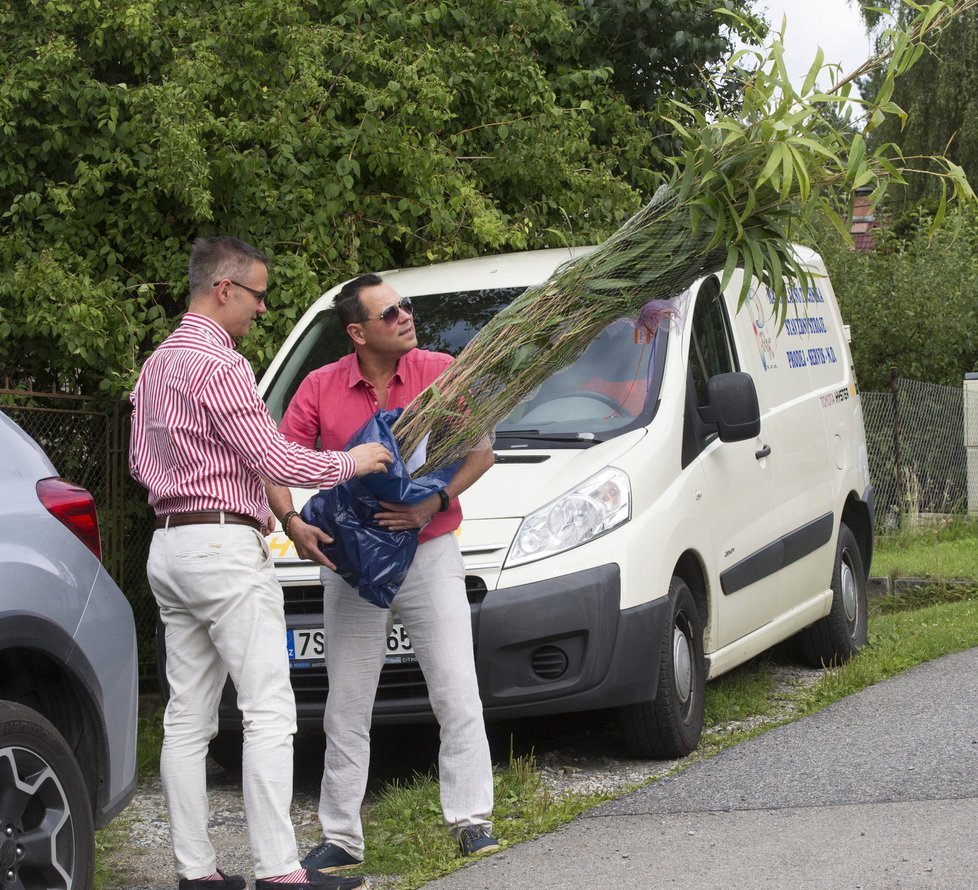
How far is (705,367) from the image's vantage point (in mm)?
6637

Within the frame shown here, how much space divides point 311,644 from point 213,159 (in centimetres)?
338

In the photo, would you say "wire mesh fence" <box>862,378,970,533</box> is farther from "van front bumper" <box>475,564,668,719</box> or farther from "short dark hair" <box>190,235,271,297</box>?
"short dark hair" <box>190,235,271,297</box>

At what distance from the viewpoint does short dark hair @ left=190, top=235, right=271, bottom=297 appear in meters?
4.32

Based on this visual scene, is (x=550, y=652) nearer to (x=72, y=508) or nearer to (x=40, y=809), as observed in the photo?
(x=72, y=508)

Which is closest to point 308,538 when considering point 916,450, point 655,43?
point 655,43

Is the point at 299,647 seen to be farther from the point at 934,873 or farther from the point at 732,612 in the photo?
the point at 934,873

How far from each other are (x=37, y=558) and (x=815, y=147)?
2.42 meters

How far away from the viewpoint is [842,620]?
8.08 metres

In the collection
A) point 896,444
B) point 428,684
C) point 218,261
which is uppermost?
point 218,261

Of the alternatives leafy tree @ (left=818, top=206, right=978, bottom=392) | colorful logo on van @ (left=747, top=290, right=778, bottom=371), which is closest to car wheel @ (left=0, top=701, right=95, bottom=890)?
colorful logo on van @ (left=747, top=290, right=778, bottom=371)

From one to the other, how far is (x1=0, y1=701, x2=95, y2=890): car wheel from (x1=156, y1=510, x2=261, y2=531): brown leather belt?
688 millimetres

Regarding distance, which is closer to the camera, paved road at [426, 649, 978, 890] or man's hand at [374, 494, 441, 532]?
paved road at [426, 649, 978, 890]

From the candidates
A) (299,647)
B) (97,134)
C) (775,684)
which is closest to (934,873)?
(299,647)

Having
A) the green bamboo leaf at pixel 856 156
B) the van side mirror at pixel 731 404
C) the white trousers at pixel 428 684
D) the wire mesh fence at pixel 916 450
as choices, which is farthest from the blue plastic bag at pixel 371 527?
the wire mesh fence at pixel 916 450
